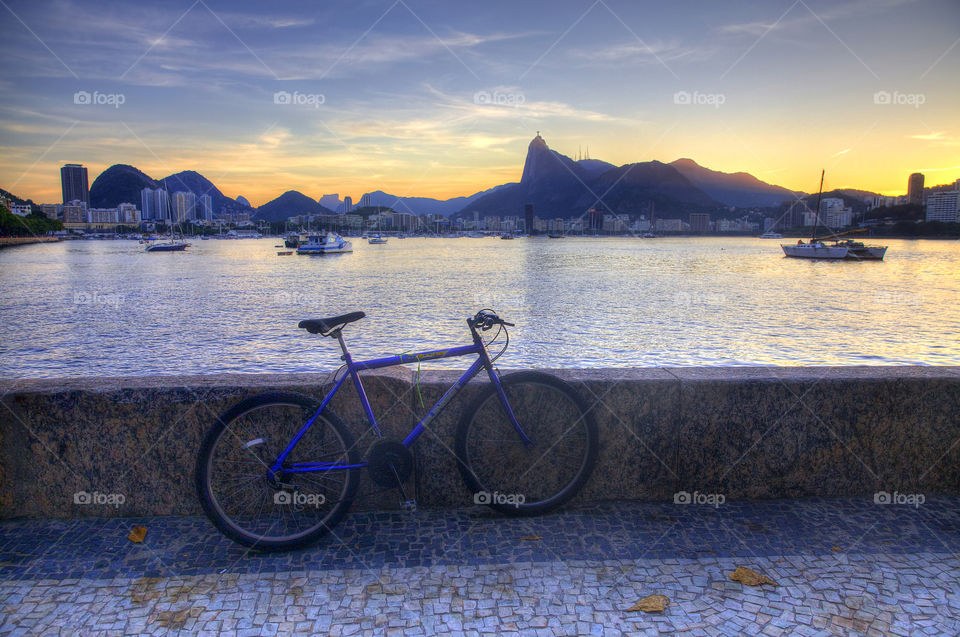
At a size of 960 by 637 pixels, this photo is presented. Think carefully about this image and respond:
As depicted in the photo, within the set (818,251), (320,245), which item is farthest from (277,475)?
(320,245)

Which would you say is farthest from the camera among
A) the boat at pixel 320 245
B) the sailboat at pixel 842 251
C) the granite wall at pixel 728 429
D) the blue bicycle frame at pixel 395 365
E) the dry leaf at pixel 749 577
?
the boat at pixel 320 245

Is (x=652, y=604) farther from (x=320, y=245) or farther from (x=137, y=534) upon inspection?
(x=320, y=245)

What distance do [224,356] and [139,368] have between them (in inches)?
94.8

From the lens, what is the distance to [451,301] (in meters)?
35.9

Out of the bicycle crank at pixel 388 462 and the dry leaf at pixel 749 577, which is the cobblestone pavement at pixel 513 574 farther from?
the bicycle crank at pixel 388 462

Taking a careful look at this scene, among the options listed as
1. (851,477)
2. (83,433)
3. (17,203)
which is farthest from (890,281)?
(17,203)

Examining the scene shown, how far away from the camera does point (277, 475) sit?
3.71 meters

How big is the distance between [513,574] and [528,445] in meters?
0.98

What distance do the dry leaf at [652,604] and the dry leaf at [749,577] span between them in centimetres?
46

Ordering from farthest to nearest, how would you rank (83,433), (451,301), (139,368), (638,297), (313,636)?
(638,297) → (451,301) → (139,368) → (83,433) → (313,636)

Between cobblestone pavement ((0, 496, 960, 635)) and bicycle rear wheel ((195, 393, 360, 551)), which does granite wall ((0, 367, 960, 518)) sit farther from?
bicycle rear wheel ((195, 393, 360, 551))

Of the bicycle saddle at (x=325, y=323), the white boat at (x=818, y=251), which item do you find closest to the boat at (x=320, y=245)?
the white boat at (x=818, y=251)

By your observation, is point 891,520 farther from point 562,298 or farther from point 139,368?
point 562,298

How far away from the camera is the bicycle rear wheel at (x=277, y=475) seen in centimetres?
362
